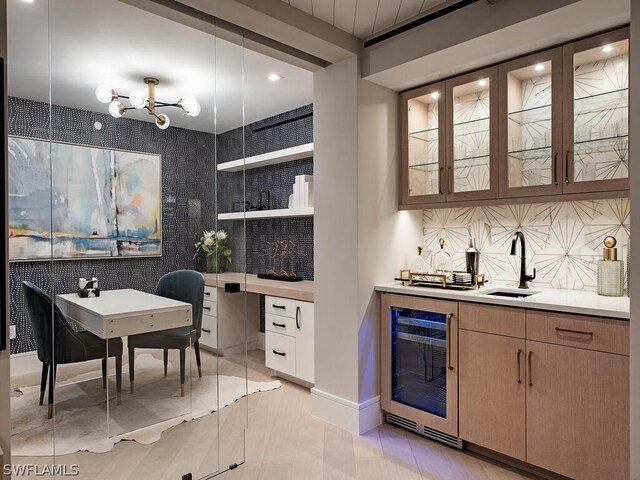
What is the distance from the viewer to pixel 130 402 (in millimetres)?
2092

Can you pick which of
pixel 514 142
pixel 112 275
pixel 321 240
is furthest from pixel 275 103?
pixel 112 275

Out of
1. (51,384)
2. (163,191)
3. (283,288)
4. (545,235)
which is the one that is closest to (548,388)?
(545,235)

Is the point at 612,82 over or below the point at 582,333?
over

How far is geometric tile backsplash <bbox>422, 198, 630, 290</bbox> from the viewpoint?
A: 2.54 metres

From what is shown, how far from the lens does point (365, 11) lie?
8.22ft

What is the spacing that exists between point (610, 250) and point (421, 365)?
50.1 inches

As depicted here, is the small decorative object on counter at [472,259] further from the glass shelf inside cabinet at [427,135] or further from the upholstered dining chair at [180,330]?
the upholstered dining chair at [180,330]

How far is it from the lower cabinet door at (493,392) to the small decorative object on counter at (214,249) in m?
1.45

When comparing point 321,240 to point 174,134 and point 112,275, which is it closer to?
point 174,134

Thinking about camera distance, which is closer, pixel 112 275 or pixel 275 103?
pixel 112 275

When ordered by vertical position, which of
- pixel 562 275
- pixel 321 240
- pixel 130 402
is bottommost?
pixel 130 402

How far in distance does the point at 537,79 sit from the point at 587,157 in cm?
56

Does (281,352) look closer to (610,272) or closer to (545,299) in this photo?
(545,299)

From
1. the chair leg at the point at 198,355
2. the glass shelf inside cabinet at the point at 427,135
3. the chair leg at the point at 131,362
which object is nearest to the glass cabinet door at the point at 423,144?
the glass shelf inside cabinet at the point at 427,135
